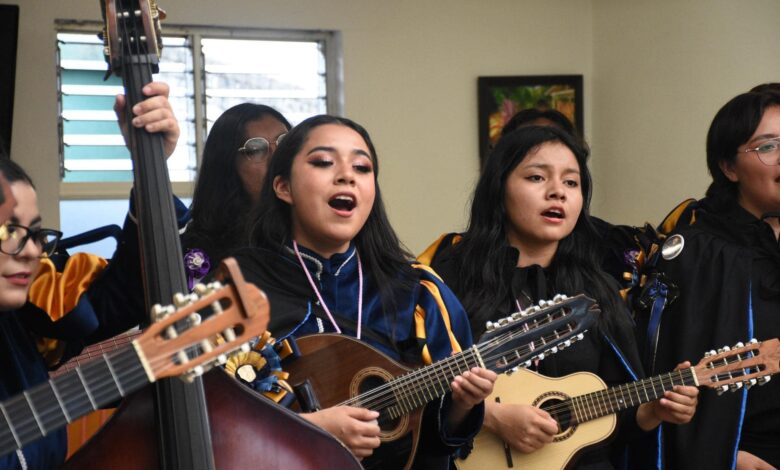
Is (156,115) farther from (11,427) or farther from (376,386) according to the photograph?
(376,386)

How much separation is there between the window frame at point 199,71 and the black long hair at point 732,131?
9.97 feet

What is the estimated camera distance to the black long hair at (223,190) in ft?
9.57

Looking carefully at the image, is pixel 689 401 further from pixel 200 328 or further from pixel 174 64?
pixel 174 64

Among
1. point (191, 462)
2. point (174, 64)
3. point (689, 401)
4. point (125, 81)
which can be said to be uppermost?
point (174, 64)

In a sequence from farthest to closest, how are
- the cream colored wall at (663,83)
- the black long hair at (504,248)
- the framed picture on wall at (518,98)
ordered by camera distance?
the framed picture on wall at (518,98), the cream colored wall at (663,83), the black long hair at (504,248)

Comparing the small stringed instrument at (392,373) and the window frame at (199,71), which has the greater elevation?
the window frame at (199,71)

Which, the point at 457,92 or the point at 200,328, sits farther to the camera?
the point at 457,92

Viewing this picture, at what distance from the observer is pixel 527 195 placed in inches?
111

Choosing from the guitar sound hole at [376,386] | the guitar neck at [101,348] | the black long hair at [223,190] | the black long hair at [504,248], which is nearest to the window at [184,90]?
the black long hair at [223,190]

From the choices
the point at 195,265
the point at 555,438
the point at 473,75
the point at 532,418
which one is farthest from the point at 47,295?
the point at 473,75

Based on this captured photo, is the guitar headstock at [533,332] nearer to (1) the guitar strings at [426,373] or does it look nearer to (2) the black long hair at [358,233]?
(1) the guitar strings at [426,373]

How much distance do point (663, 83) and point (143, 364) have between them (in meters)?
5.02

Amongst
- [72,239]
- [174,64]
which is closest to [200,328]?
[72,239]

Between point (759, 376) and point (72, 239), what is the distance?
1.75 metres
